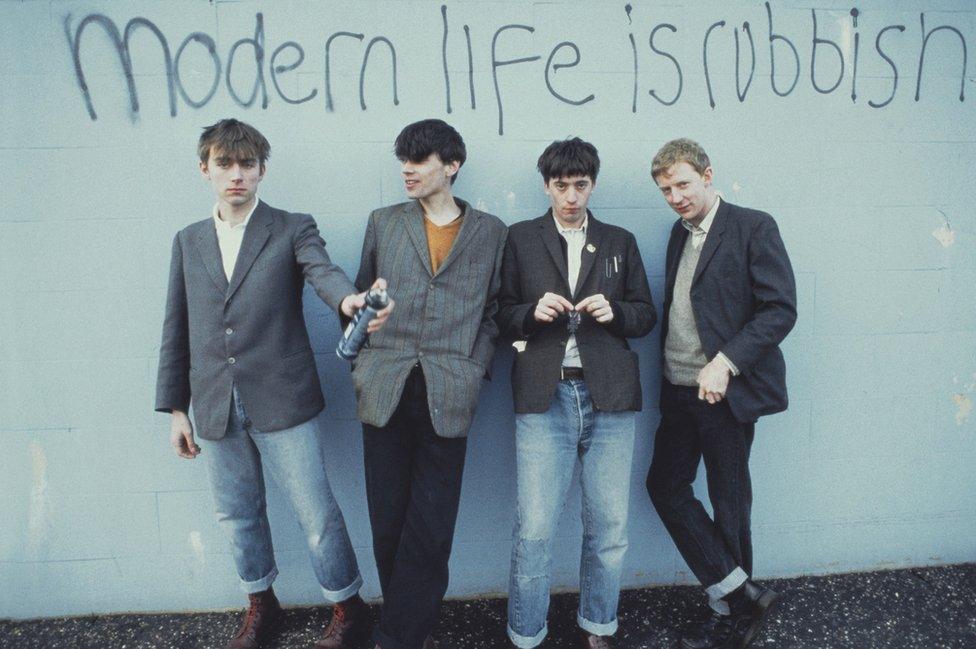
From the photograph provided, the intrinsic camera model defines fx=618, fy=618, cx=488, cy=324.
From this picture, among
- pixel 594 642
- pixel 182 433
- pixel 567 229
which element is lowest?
pixel 594 642

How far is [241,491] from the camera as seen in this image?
2510 millimetres

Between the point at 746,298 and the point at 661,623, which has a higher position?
the point at 746,298

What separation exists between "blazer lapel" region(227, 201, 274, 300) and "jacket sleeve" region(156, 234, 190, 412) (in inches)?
10.3

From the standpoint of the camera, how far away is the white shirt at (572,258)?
2400 mm

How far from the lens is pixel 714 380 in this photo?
2.29 meters

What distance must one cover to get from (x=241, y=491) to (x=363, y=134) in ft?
5.19

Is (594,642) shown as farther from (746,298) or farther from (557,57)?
(557,57)

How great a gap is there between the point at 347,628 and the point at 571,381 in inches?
55.2

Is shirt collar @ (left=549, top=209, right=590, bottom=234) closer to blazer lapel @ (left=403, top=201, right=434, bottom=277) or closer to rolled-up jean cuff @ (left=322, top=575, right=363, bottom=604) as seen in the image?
blazer lapel @ (left=403, top=201, right=434, bottom=277)

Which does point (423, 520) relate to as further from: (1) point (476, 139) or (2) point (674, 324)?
(1) point (476, 139)

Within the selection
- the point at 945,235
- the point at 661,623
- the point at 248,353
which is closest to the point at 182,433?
the point at 248,353

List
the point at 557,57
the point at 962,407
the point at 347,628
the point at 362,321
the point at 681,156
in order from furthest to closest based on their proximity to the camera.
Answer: the point at 962,407, the point at 557,57, the point at 347,628, the point at 681,156, the point at 362,321

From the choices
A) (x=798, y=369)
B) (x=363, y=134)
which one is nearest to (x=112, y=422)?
(x=363, y=134)

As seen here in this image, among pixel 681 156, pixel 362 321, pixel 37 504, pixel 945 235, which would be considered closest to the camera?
pixel 362 321
